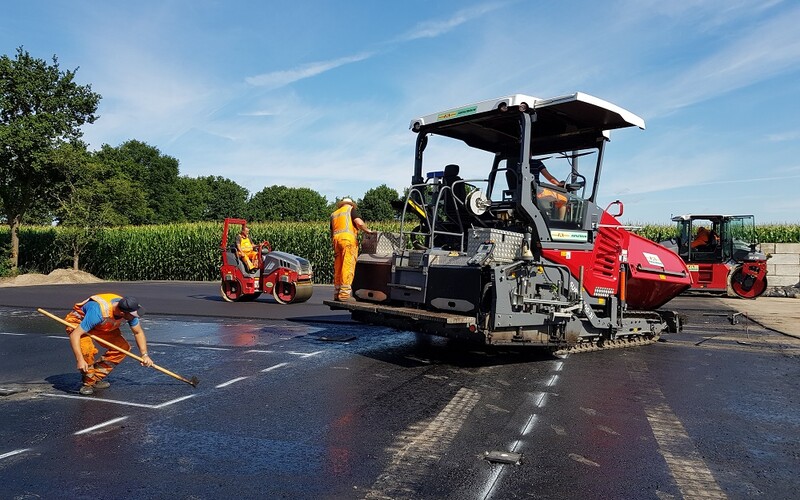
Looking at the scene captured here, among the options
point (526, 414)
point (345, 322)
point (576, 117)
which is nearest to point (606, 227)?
point (576, 117)

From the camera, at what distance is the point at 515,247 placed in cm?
650

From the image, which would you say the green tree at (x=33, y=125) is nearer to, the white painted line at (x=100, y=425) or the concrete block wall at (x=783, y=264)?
the white painted line at (x=100, y=425)

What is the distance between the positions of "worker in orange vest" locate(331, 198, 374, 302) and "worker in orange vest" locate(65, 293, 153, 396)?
290 centimetres

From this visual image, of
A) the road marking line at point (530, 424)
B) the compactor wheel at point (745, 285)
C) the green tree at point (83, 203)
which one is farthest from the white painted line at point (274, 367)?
the green tree at point (83, 203)

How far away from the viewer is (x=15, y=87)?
24.3 metres

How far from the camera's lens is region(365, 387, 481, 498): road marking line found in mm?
3416

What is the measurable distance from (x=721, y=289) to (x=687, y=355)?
12.1 metres

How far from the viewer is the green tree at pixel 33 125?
2409cm

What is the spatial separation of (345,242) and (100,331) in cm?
360

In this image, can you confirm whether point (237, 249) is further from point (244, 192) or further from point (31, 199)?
point (244, 192)

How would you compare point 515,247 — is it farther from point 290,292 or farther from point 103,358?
point 290,292

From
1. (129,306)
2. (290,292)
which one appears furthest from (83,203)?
(129,306)

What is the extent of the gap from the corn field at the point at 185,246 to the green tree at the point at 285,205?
51006 millimetres

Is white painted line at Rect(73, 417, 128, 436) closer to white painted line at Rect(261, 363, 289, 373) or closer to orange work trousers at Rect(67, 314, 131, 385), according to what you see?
orange work trousers at Rect(67, 314, 131, 385)
